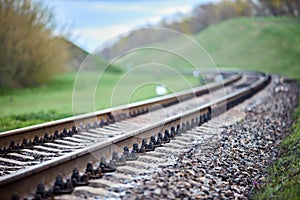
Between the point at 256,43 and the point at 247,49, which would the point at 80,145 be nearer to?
the point at 247,49

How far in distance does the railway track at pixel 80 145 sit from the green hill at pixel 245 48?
1144 inches

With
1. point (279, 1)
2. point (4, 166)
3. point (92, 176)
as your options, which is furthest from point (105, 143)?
point (279, 1)

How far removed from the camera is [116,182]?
4.44 m

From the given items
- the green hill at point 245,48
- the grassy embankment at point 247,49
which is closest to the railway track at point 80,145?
the grassy embankment at point 247,49

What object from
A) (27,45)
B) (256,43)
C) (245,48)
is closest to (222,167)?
(27,45)

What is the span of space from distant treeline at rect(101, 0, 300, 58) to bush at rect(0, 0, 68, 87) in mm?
39428

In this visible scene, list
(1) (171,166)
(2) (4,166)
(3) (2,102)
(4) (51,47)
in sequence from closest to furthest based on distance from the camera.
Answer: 1. (1) (171,166)
2. (2) (4,166)
3. (3) (2,102)
4. (4) (51,47)

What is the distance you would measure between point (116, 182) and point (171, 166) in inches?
29.1

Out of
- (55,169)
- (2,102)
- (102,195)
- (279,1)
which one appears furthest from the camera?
(279,1)

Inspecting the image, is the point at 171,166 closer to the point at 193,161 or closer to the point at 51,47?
the point at 193,161

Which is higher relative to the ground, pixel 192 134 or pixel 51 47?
pixel 51 47

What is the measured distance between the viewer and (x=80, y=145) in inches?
255

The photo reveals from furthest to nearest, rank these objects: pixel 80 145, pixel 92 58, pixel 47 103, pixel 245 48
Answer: pixel 245 48 < pixel 92 58 < pixel 47 103 < pixel 80 145

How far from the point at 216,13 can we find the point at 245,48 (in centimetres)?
4765
